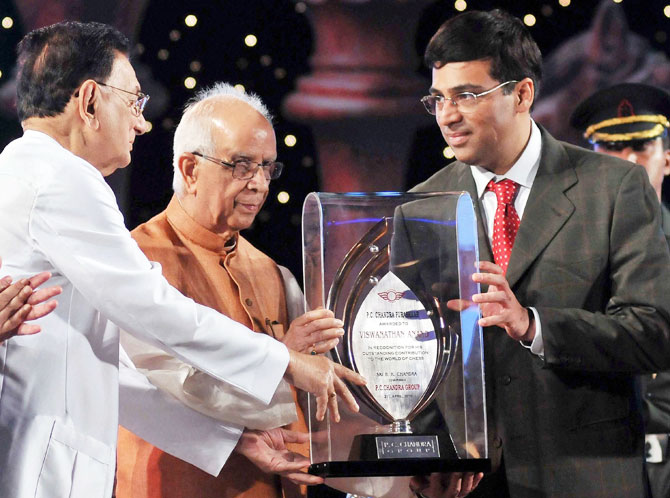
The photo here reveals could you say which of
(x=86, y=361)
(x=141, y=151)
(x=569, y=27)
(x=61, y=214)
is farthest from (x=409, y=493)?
(x=569, y=27)

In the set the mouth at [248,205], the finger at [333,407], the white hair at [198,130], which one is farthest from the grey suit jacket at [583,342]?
the white hair at [198,130]

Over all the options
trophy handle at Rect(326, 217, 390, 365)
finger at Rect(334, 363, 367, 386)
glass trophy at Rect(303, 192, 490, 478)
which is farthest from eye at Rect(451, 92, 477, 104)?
finger at Rect(334, 363, 367, 386)

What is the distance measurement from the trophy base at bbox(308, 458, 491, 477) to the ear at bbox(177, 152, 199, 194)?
0.94 meters

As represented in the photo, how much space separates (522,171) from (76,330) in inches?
47.4

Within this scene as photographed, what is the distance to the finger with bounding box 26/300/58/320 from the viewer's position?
1930 mm

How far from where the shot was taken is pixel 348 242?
2264 mm

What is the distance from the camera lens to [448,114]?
8.62 ft

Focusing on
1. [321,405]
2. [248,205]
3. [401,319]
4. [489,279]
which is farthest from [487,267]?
[248,205]

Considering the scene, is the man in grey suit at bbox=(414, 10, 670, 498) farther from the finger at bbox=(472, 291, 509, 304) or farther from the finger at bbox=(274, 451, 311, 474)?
the finger at bbox=(274, 451, 311, 474)

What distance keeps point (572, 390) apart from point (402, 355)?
46cm

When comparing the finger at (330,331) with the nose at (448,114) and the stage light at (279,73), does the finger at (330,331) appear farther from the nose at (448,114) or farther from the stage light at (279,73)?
the stage light at (279,73)

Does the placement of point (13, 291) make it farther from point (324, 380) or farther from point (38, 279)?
point (324, 380)

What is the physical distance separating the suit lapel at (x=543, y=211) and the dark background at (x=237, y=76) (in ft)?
4.62

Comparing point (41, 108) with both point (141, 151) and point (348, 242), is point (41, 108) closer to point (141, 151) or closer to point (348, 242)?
point (348, 242)
